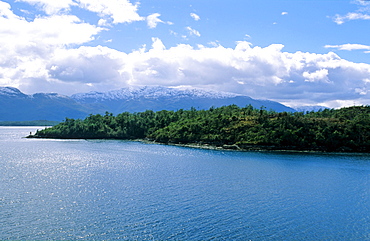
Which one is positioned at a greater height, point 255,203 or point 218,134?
point 218,134

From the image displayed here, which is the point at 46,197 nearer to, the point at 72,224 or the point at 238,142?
the point at 72,224

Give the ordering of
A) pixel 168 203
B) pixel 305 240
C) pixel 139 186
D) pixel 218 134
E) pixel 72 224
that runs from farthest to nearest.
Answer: pixel 218 134 < pixel 139 186 < pixel 168 203 < pixel 72 224 < pixel 305 240

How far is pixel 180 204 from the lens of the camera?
3984 centimetres

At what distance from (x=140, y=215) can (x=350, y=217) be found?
79.0ft

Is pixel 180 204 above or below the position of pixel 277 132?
below

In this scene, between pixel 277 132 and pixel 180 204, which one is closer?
pixel 180 204

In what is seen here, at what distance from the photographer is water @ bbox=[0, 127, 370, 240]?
104 feet

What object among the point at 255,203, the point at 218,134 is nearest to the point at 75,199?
the point at 255,203

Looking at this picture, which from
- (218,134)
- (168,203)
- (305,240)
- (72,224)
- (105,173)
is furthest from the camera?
(218,134)

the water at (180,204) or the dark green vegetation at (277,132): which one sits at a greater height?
the dark green vegetation at (277,132)

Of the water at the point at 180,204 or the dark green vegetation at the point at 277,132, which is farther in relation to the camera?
the dark green vegetation at the point at 277,132

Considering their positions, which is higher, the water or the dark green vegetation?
the dark green vegetation

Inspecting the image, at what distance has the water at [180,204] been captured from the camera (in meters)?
31.6

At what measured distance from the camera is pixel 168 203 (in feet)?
132
